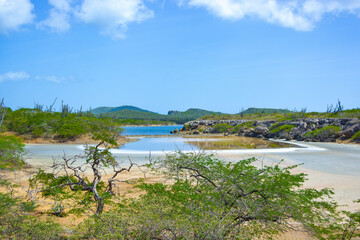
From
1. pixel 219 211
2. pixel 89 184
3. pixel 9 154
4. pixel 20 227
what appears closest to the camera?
pixel 219 211

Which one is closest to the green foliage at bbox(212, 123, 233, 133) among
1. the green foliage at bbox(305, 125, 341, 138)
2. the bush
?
the green foliage at bbox(305, 125, 341, 138)

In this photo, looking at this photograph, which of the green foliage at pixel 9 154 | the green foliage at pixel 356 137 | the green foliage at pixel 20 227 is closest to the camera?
the green foliage at pixel 20 227

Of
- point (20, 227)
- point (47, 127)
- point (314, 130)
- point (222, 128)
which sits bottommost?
point (20, 227)

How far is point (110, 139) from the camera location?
24.5 ft

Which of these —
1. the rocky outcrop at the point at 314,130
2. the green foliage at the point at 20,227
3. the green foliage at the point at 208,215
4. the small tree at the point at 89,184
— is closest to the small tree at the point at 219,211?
the green foliage at the point at 208,215

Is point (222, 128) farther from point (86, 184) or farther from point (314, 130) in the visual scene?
point (86, 184)

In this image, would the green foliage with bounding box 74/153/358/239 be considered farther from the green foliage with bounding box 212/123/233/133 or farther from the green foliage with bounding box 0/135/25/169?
the green foliage with bounding box 212/123/233/133

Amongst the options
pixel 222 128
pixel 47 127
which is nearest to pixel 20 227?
pixel 47 127

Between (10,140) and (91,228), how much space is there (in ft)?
42.3

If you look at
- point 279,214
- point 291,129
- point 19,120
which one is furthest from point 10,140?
point 291,129

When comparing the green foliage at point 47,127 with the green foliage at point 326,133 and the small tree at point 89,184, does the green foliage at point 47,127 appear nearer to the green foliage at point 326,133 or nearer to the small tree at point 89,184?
the small tree at point 89,184

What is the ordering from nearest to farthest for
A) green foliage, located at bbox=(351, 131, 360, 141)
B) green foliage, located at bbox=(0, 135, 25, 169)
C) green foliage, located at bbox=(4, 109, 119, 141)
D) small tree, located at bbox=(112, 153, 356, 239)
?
small tree, located at bbox=(112, 153, 356, 239) < green foliage, located at bbox=(0, 135, 25, 169) < green foliage, located at bbox=(4, 109, 119, 141) < green foliage, located at bbox=(351, 131, 360, 141)

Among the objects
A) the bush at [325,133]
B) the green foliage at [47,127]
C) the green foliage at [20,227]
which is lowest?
the green foliage at [20,227]

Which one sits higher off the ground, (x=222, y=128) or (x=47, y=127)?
(x=47, y=127)
